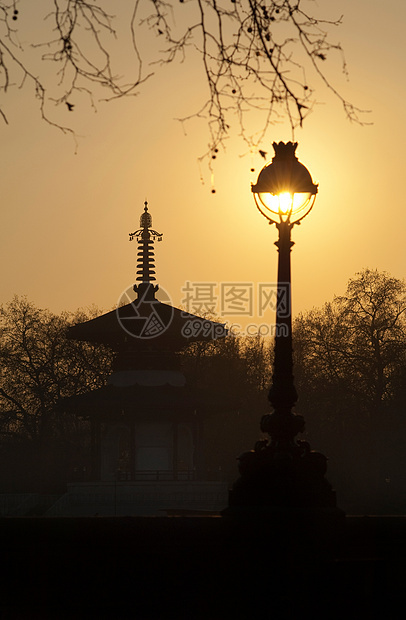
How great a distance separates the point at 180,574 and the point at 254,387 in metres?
58.0

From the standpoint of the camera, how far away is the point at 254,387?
6862cm

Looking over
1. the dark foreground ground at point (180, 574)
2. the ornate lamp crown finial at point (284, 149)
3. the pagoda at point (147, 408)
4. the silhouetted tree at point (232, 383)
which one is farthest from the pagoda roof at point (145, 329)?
the dark foreground ground at point (180, 574)

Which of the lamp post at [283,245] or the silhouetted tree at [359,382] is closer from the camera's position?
the lamp post at [283,245]

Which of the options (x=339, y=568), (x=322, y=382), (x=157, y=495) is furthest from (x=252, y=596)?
(x=322, y=382)

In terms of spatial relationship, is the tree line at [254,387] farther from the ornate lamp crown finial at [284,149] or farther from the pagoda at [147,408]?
the ornate lamp crown finial at [284,149]

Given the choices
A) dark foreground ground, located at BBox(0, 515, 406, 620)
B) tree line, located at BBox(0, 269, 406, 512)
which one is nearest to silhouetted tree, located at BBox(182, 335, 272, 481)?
tree line, located at BBox(0, 269, 406, 512)

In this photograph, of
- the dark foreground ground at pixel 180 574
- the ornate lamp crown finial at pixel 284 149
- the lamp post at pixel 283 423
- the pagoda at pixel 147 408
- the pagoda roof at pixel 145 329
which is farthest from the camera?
the pagoda roof at pixel 145 329

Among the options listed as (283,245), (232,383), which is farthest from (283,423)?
(232,383)

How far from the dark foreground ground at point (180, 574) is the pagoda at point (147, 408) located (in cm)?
3614

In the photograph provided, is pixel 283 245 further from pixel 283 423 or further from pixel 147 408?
pixel 147 408

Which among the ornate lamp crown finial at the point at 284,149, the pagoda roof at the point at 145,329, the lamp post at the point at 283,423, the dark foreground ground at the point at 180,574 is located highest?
the pagoda roof at the point at 145,329

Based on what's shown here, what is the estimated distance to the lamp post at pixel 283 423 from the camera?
1145 centimetres

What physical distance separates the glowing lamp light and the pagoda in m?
35.0

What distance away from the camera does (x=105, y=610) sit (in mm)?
10719
